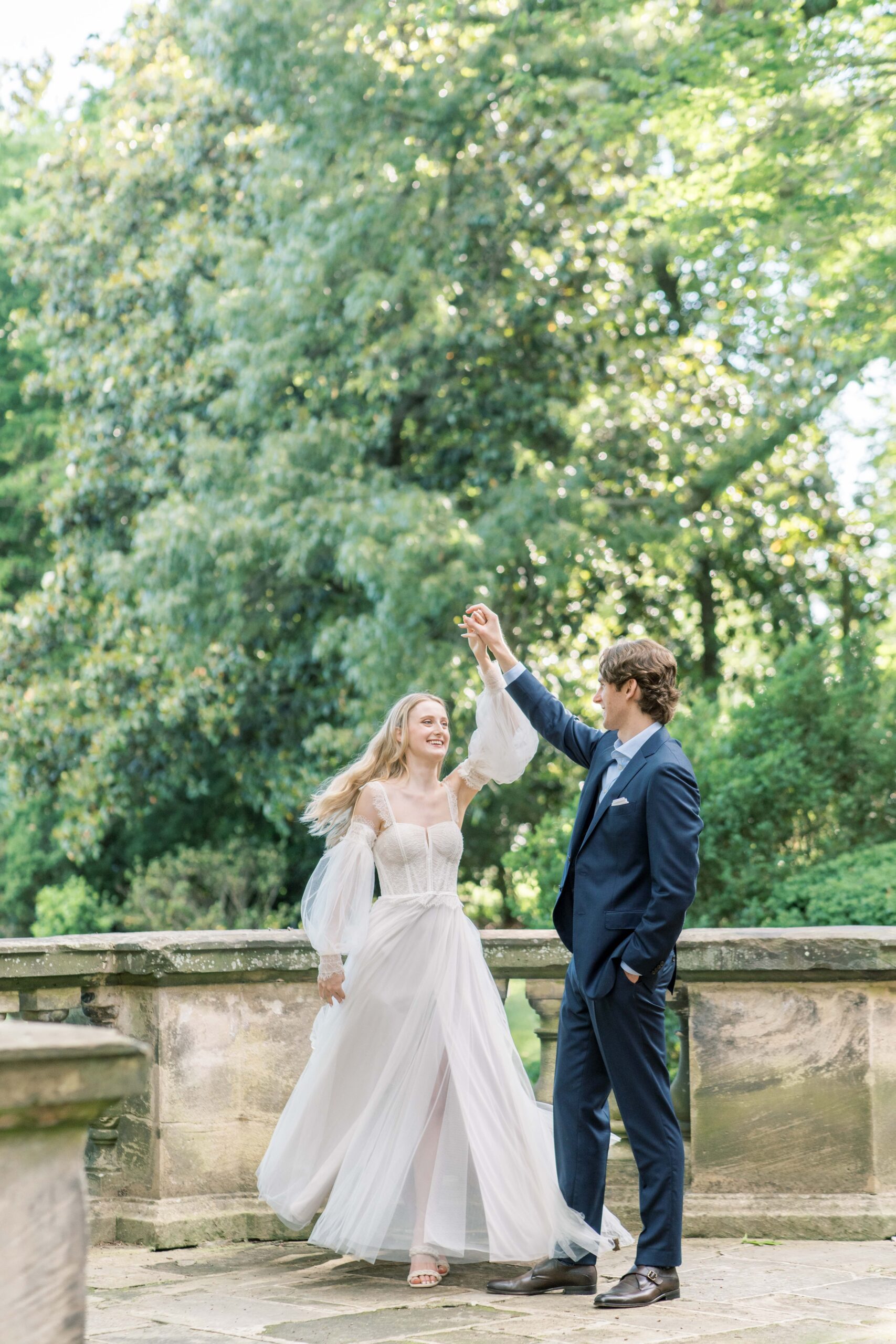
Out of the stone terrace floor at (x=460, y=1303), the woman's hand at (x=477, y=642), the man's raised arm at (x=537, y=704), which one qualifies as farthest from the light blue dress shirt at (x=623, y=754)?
the stone terrace floor at (x=460, y=1303)

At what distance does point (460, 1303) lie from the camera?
434cm

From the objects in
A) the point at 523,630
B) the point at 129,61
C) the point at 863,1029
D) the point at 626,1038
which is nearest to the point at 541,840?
the point at 523,630

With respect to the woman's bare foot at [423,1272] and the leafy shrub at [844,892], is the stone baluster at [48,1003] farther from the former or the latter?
the leafy shrub at [844,892]

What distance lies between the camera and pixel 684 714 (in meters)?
11.8

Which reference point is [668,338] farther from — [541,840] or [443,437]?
[541,840]

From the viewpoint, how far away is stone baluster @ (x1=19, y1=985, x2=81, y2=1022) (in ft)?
17.7

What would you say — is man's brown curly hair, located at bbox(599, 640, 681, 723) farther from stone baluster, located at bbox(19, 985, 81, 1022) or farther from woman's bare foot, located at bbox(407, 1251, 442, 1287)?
stone baluster, located at bbox(19, 985, 81, 1022)

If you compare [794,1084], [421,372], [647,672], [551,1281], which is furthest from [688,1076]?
[421,372]

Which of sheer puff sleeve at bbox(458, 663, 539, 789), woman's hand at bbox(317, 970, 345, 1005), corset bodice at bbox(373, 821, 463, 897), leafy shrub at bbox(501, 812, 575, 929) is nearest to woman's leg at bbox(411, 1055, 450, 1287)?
woman's hand at bbox(317, 970, 345, 1005)

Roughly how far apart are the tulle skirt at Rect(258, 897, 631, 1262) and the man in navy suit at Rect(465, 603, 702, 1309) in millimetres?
134

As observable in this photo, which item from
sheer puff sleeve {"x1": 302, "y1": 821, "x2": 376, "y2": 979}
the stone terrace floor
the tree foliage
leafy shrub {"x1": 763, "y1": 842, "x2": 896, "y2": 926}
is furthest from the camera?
the tree foliage

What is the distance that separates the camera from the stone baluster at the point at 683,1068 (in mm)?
5352

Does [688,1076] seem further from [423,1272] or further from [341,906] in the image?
[341,906]

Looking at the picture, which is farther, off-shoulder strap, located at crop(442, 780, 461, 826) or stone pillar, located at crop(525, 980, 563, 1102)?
stone pillar, located at crop(525, 980, 563, 1102)
